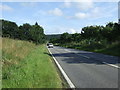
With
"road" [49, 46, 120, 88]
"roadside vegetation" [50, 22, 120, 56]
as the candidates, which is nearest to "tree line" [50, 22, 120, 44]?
"roadside vegetation" [50, 22, 120, 56]

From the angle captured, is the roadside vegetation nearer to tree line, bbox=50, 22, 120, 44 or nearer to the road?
tree line, bbox=50, 22, 120, 44

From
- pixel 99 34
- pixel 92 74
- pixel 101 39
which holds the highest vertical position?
pixel 99 34

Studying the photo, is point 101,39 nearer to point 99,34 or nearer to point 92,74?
point 99,34

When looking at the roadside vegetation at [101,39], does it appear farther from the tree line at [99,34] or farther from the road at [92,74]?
the road at [92,74]

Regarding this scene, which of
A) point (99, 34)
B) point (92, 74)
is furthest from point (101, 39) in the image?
point (92, 74)

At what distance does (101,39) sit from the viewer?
2067 inches

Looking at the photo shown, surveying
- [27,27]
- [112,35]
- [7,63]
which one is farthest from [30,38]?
[7,63]

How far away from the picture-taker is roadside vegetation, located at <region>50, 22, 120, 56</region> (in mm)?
34275

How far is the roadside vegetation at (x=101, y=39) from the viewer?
34.3 m

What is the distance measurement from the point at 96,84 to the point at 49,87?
6.34 feet

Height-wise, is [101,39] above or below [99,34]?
below

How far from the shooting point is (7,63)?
41.0 ft

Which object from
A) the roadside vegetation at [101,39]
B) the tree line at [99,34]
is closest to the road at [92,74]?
the roadside vegetation at [101,39]

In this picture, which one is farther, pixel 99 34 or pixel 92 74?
pixel 99 34
